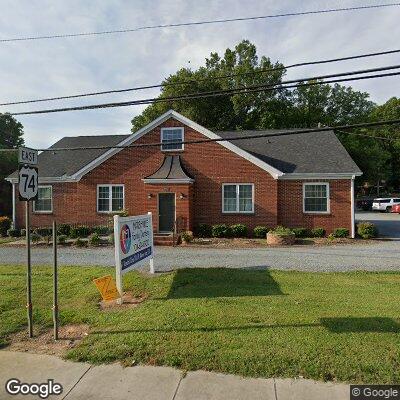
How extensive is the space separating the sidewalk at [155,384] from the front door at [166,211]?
45.9ft

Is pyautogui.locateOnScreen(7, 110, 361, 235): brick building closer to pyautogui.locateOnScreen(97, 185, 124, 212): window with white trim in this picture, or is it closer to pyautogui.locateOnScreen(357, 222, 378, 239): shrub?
pyautogui.locateOnScreen(97, 185, 124, 212): window with white trim

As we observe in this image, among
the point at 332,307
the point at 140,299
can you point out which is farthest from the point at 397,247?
the point at 140,299

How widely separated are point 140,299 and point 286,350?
3.72m

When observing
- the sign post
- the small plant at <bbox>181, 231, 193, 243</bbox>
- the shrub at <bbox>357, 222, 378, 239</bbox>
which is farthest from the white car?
the sign post

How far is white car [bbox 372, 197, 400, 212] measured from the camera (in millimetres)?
39812

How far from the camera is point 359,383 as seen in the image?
416 centimetres


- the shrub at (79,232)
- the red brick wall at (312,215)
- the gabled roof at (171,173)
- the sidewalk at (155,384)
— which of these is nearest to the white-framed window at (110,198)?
the shrub at (79,232)

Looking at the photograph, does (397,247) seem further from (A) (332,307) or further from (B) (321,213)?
(A) (332,307)

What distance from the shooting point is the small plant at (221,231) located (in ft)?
59.4

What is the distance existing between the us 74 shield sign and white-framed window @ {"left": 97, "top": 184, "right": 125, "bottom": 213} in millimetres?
14101

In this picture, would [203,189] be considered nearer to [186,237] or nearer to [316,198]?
[186,237]

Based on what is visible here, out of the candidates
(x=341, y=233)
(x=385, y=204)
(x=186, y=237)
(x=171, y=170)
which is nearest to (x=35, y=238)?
(x=186, y=237)

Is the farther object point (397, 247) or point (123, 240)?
point (397, 247)

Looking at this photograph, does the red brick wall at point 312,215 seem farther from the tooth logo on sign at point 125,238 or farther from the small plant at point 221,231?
the tooth logo on sign at point 125,238
